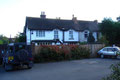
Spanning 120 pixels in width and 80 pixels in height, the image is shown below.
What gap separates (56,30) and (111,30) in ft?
37.1

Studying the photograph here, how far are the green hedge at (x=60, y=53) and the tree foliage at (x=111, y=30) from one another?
9708 mm

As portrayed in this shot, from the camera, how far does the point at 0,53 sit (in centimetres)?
1330

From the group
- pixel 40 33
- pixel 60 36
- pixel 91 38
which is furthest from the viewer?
pixel 91 38

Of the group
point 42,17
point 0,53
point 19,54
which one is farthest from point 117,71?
point 42,17

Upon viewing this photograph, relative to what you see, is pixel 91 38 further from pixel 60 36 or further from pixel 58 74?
pixel 58 74

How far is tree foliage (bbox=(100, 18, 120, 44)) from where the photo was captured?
2591 cm

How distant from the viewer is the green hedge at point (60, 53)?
1560cm

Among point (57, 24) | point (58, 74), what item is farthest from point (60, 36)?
point (58, 74)

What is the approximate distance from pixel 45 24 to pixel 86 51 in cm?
1282

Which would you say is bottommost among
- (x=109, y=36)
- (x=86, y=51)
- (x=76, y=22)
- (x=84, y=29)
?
(x=86, y=51)

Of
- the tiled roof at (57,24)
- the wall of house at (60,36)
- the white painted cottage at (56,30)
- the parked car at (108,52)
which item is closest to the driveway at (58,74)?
the parked car at (108,52)

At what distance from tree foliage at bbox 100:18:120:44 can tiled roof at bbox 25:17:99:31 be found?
436 centimetres

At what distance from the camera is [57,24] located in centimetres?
2955

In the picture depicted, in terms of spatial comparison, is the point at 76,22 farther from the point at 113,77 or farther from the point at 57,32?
the point at 113,77
